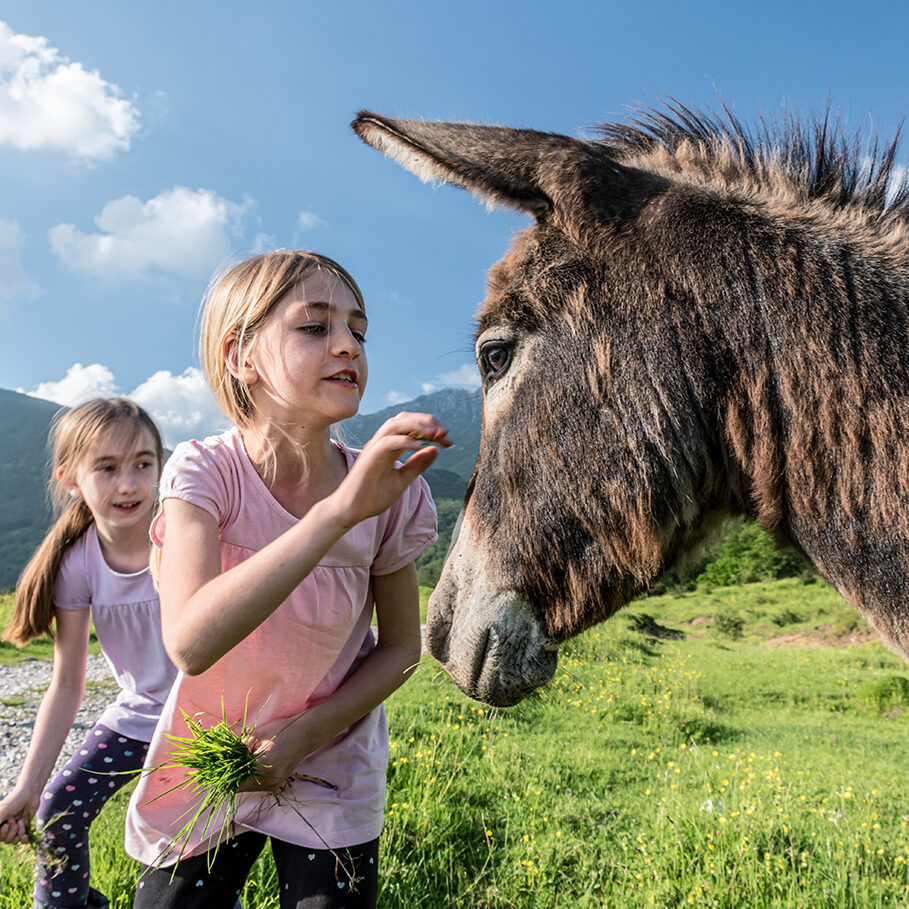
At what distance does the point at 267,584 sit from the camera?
4.67 feet

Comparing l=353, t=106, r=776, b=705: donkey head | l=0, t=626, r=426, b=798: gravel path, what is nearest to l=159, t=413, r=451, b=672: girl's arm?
l=353, t=106, r=776, b=705: donkey head

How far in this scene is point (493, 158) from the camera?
5.92 feet

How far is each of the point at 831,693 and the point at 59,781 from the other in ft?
47.1

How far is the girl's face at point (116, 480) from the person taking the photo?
126 inches

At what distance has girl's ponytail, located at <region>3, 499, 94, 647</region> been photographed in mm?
3020

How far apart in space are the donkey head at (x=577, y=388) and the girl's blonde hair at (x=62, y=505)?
2.22 metres

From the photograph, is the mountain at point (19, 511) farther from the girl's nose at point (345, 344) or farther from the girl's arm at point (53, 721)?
the girl's nose at point (345, 344)

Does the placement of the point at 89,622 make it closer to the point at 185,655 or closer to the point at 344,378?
the point at 185,655

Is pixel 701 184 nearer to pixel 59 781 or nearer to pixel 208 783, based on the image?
pixel 208 783

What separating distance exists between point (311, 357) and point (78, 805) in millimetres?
2454

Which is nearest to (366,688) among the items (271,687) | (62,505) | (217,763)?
(271,687)

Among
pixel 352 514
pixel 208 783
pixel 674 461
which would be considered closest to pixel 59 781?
pixel 208 783

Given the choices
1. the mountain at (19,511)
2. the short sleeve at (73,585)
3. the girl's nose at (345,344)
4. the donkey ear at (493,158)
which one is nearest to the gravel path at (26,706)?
the short sleeve at (73,585)

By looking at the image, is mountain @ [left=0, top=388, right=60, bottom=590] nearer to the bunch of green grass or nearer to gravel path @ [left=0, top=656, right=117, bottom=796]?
gravel path @ [left=0, top=656, right=117, bottom=796]
